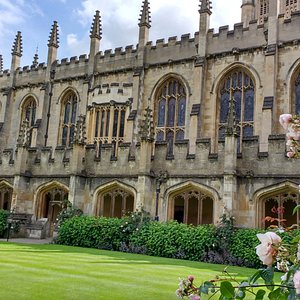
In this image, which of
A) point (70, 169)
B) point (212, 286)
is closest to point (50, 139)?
point (70, 169)

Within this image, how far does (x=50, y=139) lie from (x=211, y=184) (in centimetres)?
1352

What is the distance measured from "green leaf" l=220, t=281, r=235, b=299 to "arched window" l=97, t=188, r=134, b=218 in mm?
14841

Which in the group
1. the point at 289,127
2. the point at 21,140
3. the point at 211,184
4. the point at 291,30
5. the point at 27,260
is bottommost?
the point at 27,260

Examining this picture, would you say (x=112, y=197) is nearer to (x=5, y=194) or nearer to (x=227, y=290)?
(x=5, y=194)

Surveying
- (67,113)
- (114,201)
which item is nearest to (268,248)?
(114,201)

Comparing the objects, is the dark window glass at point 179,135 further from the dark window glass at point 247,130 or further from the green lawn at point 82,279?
the green lawn at point 82,279

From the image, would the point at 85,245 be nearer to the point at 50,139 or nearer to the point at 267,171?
the point at 267,171

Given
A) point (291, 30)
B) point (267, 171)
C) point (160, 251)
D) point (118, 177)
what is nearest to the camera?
point (160, 251)

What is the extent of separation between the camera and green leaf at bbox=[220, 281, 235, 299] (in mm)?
2387

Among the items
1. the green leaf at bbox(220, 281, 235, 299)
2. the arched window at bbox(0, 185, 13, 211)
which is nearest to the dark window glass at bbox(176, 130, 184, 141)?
the arched window at bbox(0, 185, 13, 211)

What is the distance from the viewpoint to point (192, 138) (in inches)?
803

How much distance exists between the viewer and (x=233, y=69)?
69.1ft

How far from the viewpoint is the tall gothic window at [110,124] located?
73.6 ft

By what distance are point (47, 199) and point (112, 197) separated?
3797mm
